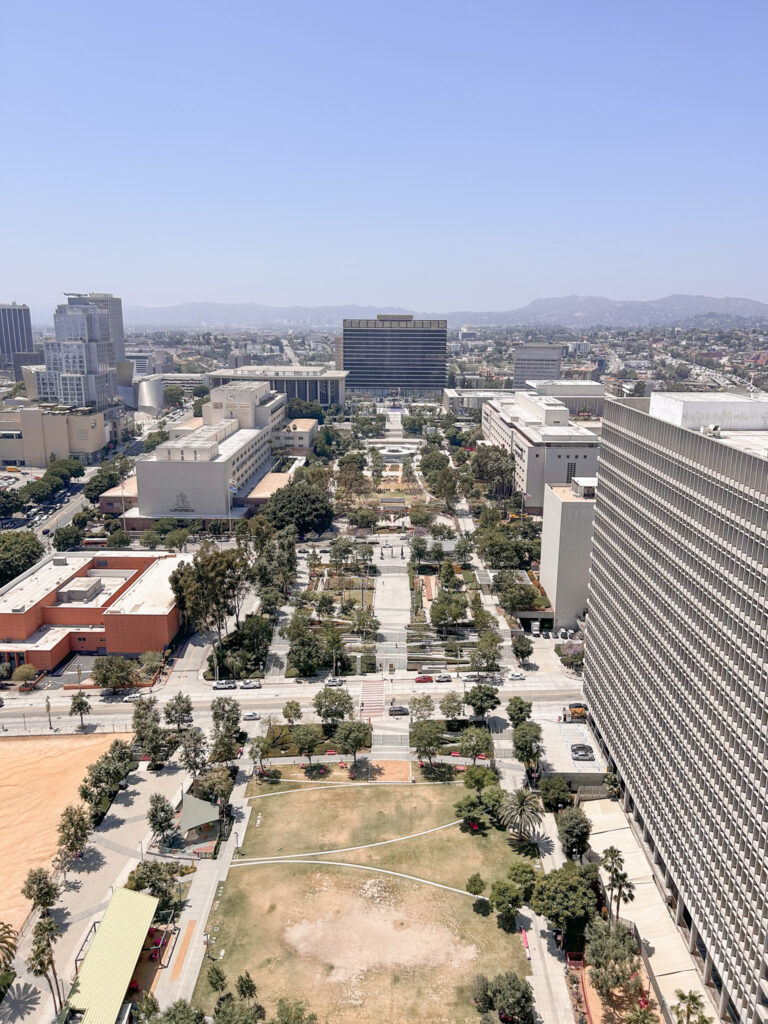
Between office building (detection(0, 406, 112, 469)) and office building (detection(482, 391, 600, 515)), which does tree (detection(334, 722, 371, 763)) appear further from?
office building (detection(0, 406, 112, 469))

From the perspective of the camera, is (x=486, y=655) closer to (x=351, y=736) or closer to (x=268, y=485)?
(x=351, y=736)

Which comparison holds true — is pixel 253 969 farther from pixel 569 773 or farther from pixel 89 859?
pixel 569 773

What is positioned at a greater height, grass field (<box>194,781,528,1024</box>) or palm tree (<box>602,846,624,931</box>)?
palm tree (<box>602,846,624,931</box>)

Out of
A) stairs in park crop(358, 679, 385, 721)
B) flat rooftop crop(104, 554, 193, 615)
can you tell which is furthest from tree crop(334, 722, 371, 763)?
flat rooftop crop(104, 554, 193, 615)

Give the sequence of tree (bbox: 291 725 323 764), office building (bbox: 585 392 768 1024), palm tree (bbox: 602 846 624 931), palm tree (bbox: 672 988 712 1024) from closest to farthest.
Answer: office building (bbox: 585 392 768 1024) < palm tree (bbox: 672 988 712 1024) < palm tree (bbox: 602 846 624 931) < tree (bbox: 291 725 323 764)

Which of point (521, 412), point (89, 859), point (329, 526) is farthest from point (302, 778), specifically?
point (521, 412)

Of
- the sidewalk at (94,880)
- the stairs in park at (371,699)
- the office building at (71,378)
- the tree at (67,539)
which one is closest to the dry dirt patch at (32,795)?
the sidewalk at (94,880)

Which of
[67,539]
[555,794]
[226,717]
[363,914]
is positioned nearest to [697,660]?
[555,794]
